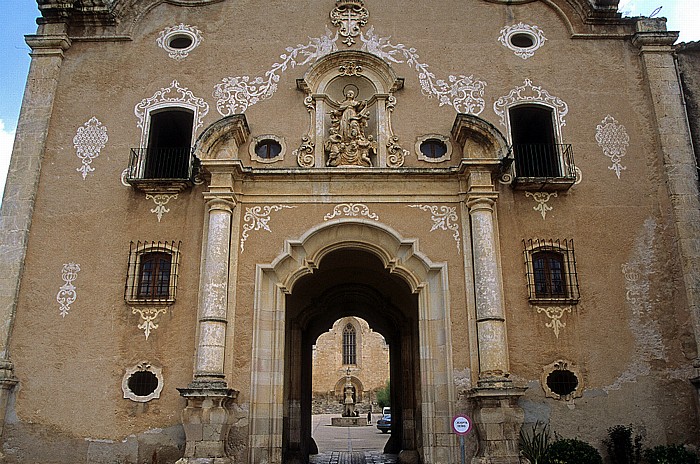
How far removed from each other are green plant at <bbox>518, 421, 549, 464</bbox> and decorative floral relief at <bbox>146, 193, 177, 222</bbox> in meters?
8.74

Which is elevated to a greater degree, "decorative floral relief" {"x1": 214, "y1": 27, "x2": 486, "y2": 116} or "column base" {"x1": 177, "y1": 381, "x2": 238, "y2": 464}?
"decorative floral relief" {"x1": 214, "y1": 27, "x2": 486, "y2": 116}

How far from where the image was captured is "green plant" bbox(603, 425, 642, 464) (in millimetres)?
11977

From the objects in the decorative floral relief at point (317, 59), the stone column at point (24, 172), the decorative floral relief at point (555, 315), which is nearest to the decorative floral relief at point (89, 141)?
the stone column at point (24, 172)

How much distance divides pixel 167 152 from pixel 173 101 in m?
1.22

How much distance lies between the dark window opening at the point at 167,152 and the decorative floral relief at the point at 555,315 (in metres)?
8.42

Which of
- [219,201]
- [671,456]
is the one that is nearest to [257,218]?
[219,201]

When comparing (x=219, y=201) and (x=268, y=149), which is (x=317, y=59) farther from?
(x=219, y=201)

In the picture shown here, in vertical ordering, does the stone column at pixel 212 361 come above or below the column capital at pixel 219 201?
below

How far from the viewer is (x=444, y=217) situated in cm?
1364

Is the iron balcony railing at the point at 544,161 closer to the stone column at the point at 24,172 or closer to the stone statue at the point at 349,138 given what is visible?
the stone statue at the point at 349,138

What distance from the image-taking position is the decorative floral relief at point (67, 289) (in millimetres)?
13273

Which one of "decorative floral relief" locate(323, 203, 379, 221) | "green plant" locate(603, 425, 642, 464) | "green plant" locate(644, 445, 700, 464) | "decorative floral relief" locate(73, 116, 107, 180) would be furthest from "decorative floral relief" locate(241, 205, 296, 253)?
"green plant" locate(644, 445, 700, 464)

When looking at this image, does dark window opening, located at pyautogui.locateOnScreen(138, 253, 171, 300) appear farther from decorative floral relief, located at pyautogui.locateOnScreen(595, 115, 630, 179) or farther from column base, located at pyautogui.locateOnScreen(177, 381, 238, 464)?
decorative floral relief, located at pyautogui.locateOnScreen(595, 115, 630, 179)

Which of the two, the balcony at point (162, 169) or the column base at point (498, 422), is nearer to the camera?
the column base at point (498, 422)
